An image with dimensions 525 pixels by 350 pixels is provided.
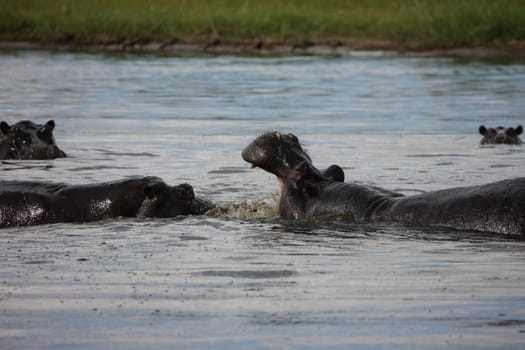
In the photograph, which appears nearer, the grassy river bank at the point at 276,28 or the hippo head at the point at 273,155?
the hippo head at the point at 273,155

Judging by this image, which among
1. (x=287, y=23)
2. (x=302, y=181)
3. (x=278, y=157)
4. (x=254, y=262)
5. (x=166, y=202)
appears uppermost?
(x=287, y=23)

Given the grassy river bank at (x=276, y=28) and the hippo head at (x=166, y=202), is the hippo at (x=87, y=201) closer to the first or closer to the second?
the hippo head at (x=166, y=202)

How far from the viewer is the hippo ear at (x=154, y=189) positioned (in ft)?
24.8

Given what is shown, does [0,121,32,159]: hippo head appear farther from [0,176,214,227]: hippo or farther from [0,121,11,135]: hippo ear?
[0,176,214,227]: hippo

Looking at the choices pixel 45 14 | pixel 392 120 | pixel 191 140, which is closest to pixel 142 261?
pixel 191 140

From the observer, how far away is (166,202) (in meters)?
7.62

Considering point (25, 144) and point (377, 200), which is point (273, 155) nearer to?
point (377, 200)

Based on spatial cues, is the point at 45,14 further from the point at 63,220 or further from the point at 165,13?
the point at 63,220

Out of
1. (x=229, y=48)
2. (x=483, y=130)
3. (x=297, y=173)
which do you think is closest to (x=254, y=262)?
(x=297, y=173)

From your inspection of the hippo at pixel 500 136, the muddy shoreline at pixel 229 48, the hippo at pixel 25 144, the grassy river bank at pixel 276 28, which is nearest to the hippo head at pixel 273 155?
the hippo at pixel 25 144

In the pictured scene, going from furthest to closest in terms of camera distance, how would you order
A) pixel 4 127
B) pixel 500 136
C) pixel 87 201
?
pixel 500 136 → pixel 4 127 → pixel 87 201

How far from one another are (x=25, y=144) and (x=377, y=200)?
478 centimetres

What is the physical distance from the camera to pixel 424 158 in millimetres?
11836

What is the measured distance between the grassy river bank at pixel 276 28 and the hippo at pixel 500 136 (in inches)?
700
